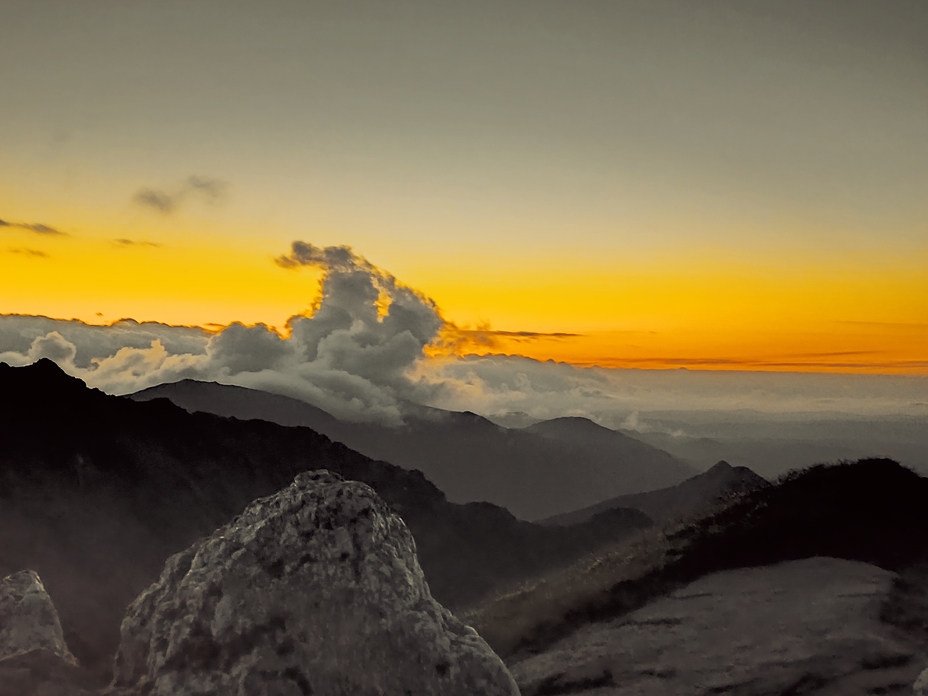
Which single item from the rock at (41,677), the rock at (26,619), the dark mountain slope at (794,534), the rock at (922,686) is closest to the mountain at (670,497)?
the dark mountain slope at (794,534)

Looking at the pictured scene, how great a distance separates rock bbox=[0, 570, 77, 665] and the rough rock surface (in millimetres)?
11607

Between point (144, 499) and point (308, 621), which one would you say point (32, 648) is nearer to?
point (308, 621)

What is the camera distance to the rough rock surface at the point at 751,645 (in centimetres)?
1455

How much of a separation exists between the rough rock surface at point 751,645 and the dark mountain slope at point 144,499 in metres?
11.6

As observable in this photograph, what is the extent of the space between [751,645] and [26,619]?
686 inches

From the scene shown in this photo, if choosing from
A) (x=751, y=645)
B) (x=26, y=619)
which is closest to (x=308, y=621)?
(x=26, y=619)

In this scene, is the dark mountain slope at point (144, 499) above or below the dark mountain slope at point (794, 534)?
below

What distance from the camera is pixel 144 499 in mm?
80812

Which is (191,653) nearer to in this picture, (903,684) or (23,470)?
(903,684)

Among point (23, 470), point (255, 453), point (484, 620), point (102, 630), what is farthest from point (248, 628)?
point (255, 453)

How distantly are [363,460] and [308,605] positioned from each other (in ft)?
418

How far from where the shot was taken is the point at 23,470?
70000mm

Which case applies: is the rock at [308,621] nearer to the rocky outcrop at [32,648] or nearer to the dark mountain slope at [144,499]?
the rocky outcrop at [32,648]

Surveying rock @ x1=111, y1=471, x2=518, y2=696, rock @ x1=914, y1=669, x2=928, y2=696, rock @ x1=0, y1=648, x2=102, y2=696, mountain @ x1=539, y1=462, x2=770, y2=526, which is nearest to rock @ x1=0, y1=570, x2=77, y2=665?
rock @ x1=0, y1=648, x2=102, y2=696
